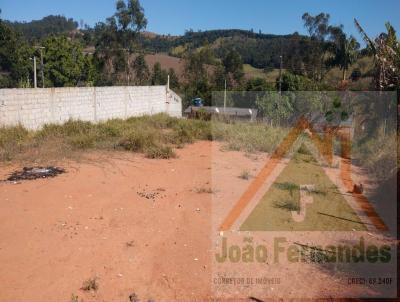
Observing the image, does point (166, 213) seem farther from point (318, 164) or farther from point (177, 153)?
point (318, 164)

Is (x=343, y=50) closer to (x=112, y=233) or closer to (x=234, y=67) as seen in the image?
(x=234, y=67)

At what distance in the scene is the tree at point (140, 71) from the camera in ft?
121

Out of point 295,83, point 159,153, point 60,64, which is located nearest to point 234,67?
point 295,83

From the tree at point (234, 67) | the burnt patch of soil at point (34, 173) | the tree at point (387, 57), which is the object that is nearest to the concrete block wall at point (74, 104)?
the burnt patch of soil at point (34, 173)

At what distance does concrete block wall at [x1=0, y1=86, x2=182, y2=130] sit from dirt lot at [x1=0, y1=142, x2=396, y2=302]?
3.73 metres

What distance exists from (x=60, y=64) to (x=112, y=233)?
35038 millimetres

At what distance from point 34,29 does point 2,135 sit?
10015 centimetres

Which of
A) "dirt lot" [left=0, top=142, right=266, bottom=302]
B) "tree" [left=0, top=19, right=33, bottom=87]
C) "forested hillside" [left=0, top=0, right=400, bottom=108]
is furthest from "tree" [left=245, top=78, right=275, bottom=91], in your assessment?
"dirt lot" [left=0, top=142, right=266, bottom=302]

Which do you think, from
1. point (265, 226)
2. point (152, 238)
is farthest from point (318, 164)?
point (152, 238)

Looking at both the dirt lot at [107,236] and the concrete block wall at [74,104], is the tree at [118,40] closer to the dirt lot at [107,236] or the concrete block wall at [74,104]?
the concrete block wall at [74,104]

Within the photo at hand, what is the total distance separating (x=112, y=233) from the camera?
5020 millimetres

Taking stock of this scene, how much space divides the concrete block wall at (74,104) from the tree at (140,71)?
17.8 meters

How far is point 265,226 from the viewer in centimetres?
554

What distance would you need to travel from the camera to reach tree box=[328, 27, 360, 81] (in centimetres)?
2819
